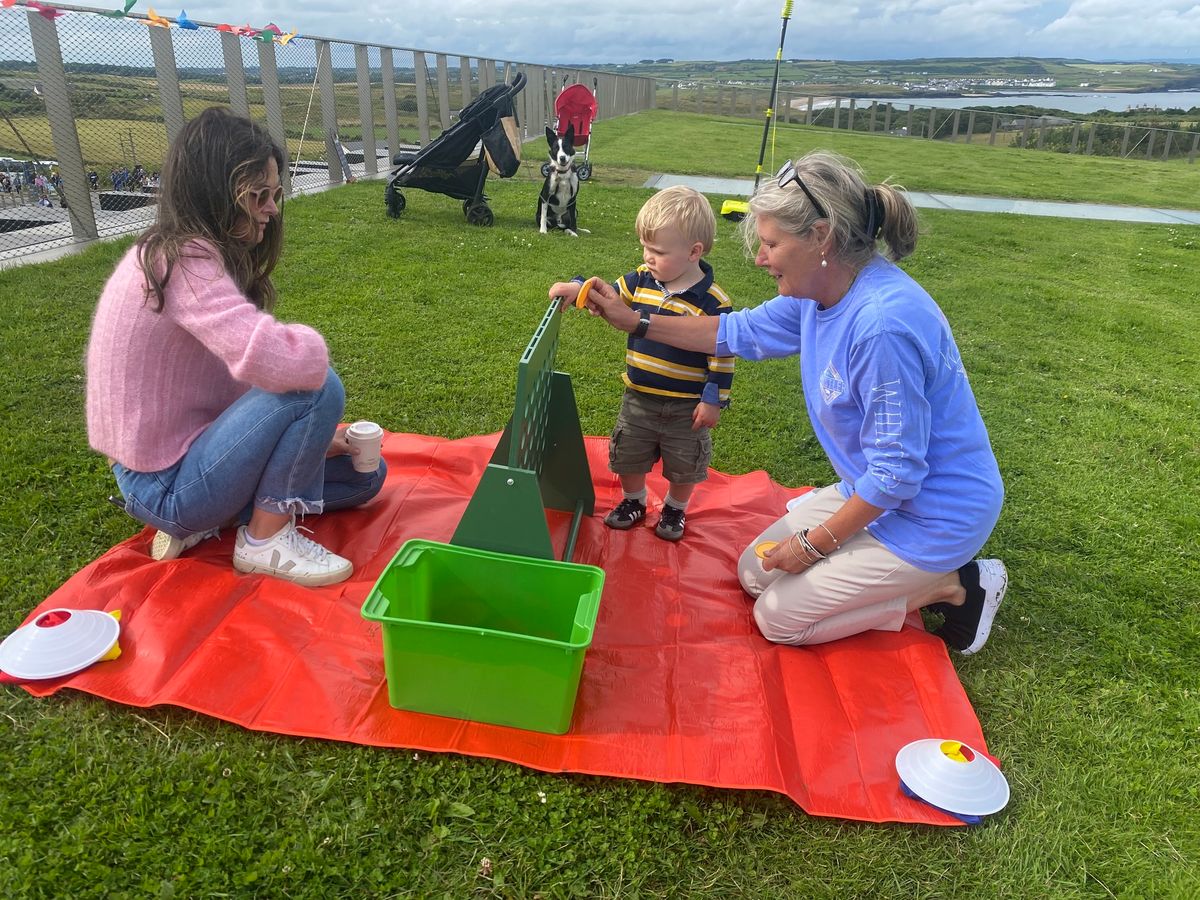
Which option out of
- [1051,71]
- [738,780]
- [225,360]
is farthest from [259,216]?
[1051,71]

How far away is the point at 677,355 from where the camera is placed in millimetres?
3102

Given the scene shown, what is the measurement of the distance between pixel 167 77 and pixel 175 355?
24.0 feet

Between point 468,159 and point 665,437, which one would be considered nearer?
point 665,437

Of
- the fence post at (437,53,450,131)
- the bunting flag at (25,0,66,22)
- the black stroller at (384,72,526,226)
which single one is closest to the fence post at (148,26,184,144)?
the bunting flag at (25,0,66,22)

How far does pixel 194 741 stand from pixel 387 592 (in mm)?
624

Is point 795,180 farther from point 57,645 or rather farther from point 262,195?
point 57,645

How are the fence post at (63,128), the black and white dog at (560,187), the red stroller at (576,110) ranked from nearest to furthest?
1. the fence post at (63,128)
2. the black and white dog at (560,187)
3. the red stroller at (576,110)

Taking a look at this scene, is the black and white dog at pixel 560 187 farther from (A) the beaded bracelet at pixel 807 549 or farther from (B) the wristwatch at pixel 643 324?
(A) the beaded bracelet at pixel 807 549

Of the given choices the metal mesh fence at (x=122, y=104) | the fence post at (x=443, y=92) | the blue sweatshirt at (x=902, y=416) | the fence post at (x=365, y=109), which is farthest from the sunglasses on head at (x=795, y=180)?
the fence post at (x=443, y=92)

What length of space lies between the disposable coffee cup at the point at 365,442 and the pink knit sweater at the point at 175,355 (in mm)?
593

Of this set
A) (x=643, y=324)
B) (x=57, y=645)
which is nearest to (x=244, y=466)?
(x=57, y=645)

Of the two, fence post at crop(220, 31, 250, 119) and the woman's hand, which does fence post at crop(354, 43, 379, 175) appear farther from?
the woman's hand

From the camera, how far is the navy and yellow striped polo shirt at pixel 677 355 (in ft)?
10.1

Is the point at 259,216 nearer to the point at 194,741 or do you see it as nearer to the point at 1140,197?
the point at 194,741
